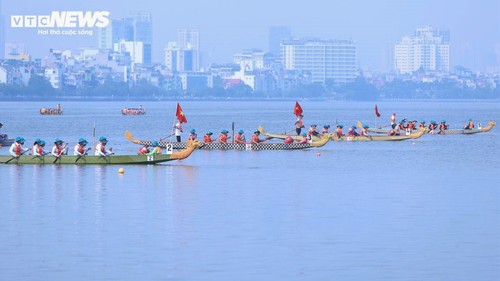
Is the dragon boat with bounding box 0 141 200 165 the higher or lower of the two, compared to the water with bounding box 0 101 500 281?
higher

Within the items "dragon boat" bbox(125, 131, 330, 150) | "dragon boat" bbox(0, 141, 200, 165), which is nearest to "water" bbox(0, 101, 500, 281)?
Answer: "dragon boat" bbox(0, 141, 200, 165)

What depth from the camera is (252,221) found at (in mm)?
35250

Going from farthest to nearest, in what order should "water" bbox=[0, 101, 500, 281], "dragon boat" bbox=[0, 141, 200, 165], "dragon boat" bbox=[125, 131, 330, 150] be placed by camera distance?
1. "dragon boat" bbox=[125, 131, 330, 150]
2. "dragon boat" bbox=[0, 141, 200, 165]
3. "water" bbox=[0, 101, 500, 281]

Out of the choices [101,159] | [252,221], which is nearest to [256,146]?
[101,159]

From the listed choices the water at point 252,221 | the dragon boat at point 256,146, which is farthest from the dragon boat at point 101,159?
the dragon boat at point 256,146

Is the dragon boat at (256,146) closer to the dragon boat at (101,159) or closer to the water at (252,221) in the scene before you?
the water at (252,221)

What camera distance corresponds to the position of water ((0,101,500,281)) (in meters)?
28.2

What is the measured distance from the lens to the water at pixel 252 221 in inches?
1111

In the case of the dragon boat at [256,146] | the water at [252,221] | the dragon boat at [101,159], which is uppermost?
the dragon boat at [101,159]

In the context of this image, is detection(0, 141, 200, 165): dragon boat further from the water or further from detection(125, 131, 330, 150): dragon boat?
detection(125, 131, 330, 150): dragon boat

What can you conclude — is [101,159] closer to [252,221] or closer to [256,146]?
[256,146]

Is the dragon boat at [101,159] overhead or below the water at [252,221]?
overhead

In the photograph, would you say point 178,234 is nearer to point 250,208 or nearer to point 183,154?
point 250,208

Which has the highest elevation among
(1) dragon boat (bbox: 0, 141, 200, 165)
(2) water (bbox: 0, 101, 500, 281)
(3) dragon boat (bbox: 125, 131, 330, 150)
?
(1) dragon boat (bbox: 0, 141, 200, 165)
